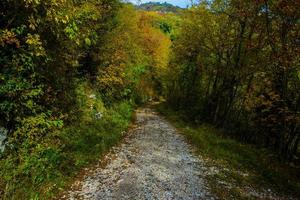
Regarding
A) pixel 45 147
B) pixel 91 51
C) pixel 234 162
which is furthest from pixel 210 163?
→ pixel 91 51

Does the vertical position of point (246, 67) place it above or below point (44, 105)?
above

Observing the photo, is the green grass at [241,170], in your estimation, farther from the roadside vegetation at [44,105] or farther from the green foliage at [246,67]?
the roadside vegetation at [44,105]

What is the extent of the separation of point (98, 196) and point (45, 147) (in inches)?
96.1

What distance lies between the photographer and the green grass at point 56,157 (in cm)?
904

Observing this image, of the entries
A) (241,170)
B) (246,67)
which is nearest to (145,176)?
(241,170)

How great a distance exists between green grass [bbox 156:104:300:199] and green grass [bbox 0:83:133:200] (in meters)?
5.04

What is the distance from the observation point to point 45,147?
10773 millimetres

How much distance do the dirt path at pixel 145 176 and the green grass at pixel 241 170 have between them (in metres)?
0.78

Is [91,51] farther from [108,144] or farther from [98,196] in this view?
[98,196]

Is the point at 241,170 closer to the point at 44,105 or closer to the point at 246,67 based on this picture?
the point at 44,105

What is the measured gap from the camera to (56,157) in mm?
11336

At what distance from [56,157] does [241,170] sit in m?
7.97

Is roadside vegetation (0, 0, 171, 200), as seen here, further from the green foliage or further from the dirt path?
the green foliage

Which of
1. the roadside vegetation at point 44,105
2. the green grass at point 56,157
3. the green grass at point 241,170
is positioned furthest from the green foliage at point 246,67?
the roadside vegetation at point 44,105
